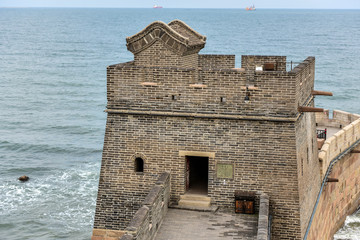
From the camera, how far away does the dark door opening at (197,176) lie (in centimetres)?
1942

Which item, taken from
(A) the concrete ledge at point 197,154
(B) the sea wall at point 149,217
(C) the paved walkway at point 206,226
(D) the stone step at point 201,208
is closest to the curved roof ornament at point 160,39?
(A) the concrete ledge at point 197,154

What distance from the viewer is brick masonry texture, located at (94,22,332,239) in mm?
17844

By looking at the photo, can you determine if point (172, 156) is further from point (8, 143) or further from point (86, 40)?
point (86, 40)

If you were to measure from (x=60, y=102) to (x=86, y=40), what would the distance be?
86022mm

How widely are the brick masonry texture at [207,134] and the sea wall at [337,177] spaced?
3.66m

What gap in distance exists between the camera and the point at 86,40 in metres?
156

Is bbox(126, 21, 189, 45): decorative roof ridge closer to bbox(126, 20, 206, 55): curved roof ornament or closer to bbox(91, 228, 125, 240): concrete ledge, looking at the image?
bbox(126, 20, 206, 55): curved roof ornament

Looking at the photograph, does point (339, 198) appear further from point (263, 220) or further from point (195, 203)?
point (263, 220)

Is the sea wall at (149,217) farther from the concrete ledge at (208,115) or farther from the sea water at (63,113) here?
the sea water at (63,113)

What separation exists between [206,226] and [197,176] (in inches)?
166

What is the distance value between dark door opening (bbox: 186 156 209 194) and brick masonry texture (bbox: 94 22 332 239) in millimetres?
730

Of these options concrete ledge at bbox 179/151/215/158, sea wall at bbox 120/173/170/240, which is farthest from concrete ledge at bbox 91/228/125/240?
concrete ledge at bbox 179/151/215/158

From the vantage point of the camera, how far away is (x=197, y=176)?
2145cm

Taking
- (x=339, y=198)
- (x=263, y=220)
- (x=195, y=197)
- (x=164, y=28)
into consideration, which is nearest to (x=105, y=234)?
(x=195, y=197)
